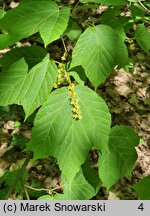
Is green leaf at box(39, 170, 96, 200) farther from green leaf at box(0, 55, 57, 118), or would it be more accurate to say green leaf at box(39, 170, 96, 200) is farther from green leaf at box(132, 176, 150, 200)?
green leaf at box(0, 55, 57, 118)

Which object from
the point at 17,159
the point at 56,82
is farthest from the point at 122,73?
the point at 56,82

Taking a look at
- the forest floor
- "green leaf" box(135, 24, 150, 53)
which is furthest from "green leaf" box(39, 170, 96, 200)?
the forest floor

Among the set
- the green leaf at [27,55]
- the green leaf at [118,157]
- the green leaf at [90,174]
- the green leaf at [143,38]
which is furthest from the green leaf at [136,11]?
the green leaf at [90,174]

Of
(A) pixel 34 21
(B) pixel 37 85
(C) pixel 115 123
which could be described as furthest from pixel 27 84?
(C) pixel 115 123

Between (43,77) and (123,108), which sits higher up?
(43,77)

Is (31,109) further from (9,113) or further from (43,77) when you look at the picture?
(9,113)
